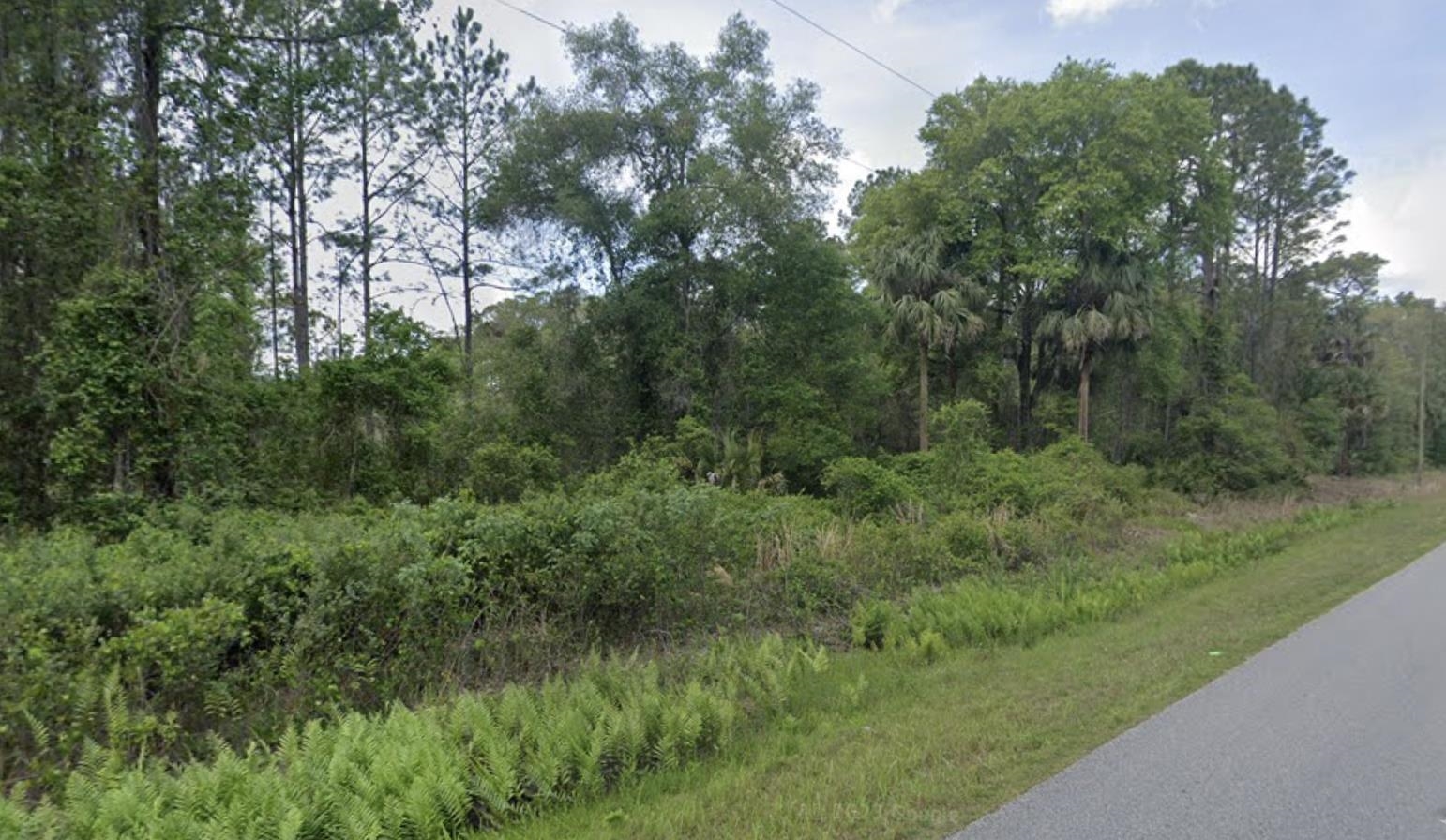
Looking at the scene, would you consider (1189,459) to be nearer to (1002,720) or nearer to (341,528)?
(1002,720)

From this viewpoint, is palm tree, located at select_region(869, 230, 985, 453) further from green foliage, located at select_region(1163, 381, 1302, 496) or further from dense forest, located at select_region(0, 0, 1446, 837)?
green foliage, located at select_region(1163, 381, 1302, 496)

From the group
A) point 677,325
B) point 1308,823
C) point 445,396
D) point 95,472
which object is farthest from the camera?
point 677,325

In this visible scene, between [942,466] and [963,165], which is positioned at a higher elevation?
[963,165]

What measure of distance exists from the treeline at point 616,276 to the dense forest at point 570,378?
100 millimetres

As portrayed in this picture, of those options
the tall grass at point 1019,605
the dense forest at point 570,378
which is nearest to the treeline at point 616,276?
the dense forest at point 570,378

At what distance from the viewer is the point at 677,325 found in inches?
909

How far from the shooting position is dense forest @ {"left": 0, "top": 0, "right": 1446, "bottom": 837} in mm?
5297

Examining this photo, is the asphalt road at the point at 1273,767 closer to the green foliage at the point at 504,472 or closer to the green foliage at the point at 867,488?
the green foliage at the point at 867,488

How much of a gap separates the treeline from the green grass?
36.7 feet

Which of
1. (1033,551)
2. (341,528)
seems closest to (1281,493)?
(1033,551)

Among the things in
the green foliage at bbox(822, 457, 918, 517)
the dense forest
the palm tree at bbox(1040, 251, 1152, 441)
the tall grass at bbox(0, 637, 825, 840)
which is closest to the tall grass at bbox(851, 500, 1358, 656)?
the dense forest

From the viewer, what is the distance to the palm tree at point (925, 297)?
26.3 m

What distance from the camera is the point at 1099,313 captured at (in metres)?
27.2

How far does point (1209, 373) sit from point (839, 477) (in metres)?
24.2
